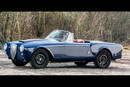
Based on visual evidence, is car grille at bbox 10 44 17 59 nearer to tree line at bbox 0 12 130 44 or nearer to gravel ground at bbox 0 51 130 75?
gravel ground at bbox 0 51 130 75

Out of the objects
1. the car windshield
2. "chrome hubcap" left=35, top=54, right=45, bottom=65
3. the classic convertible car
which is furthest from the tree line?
"chrome hubcap" left=35, top=54, right=45, bottom=65

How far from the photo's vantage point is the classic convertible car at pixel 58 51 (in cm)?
893

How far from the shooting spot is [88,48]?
9.98m

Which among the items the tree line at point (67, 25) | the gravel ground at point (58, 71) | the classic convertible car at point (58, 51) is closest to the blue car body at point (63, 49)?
the classic convertible car at point (58, 51)

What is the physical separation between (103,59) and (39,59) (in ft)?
7.72

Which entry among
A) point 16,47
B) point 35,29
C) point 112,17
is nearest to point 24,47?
point 16,47

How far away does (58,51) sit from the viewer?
9.38 m

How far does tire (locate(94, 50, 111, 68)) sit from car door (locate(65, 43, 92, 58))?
0.37 metres

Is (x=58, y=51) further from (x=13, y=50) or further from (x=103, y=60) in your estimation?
(x=103, y=60)

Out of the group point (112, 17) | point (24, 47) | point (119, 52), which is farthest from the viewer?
point (112, 17)

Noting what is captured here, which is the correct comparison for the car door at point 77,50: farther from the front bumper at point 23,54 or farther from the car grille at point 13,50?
the car grille at point 13,50

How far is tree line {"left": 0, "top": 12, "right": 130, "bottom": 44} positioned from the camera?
1973cm

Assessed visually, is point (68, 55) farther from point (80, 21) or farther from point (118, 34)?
point (118, 34)
